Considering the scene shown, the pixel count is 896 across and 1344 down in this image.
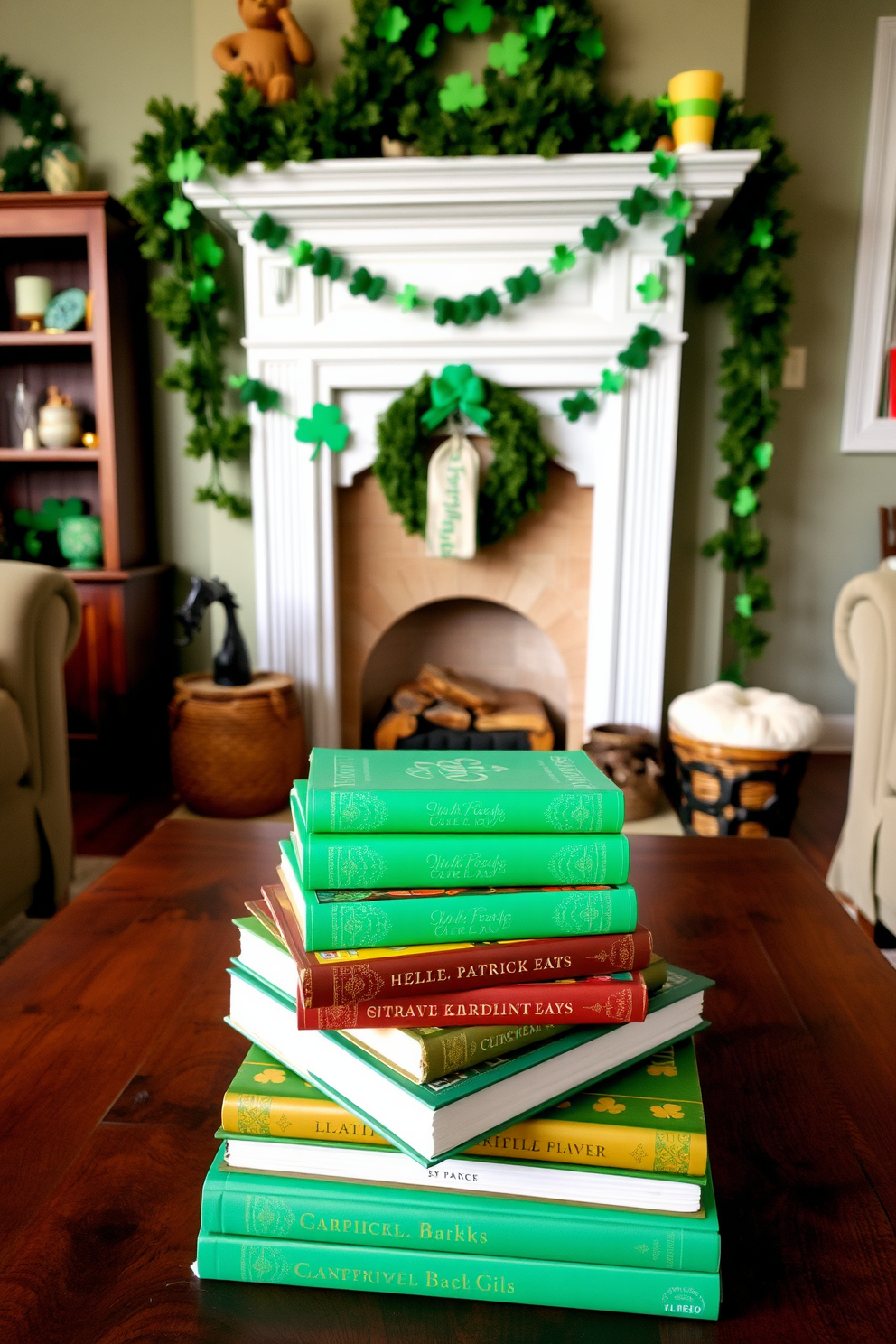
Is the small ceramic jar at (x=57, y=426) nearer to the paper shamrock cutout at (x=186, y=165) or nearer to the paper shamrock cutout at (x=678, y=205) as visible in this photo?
the paper shamrock cutout at (x=186, y=165)

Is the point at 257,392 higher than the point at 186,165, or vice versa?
the point at 186,165

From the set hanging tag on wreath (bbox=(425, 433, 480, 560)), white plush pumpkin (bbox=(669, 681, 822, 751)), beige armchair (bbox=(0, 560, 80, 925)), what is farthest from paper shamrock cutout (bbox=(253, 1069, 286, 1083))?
hanging tag on wreath (bbox=(425, 433, 480, 560))

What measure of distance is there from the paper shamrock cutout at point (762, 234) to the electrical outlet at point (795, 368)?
58 cm

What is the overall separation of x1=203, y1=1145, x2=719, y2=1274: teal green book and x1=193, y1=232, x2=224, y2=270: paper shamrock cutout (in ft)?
8.19

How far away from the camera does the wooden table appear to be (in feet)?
1.62

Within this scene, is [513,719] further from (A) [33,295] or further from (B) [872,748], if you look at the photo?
(A) [33,295]

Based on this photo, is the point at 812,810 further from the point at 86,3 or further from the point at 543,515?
the point at 86,3

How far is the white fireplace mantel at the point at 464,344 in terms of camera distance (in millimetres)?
2318

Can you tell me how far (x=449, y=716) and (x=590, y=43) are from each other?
5.67ft

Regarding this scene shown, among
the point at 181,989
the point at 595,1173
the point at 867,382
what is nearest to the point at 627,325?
the point at 867,382

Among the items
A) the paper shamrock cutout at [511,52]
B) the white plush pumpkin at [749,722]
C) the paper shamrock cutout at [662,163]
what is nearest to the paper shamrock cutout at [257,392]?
the paper shamrock cutout at [511,52]

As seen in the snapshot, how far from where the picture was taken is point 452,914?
1.71ft

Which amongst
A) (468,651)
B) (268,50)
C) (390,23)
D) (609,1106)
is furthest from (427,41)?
(609,1106)

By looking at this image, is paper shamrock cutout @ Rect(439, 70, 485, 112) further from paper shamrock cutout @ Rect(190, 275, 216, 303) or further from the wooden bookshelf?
the wooden bookshelf
